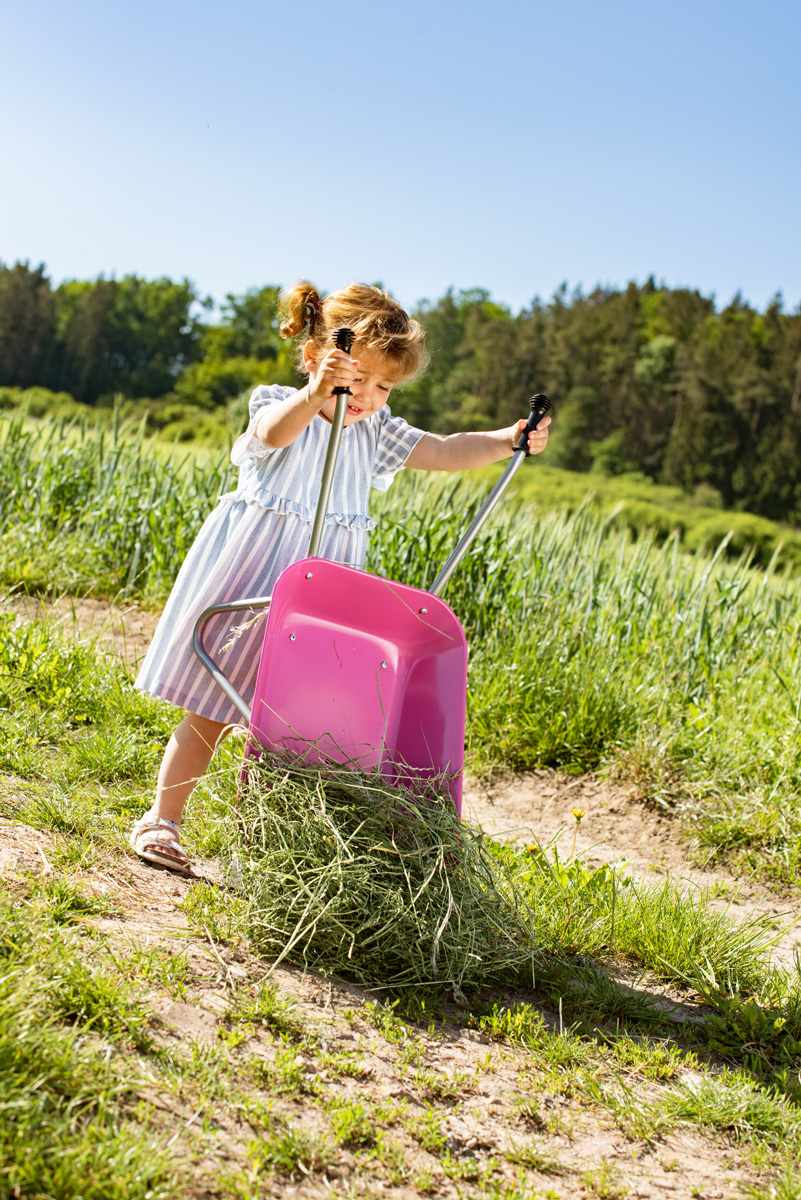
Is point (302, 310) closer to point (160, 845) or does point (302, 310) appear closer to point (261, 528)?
point (261, 528)

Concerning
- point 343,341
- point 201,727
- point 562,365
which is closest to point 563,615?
point 201,727

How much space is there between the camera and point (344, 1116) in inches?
67.4

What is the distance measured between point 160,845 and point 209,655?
1.45 ft

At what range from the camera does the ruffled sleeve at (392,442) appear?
290 cm

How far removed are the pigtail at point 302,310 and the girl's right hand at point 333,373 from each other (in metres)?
0.41

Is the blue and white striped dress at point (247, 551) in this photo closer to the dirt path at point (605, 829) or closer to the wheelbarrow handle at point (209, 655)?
the wheelbarrow handle at point (209, 655)

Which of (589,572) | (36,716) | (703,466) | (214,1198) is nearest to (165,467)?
(589,572)

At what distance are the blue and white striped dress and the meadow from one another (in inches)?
9.1

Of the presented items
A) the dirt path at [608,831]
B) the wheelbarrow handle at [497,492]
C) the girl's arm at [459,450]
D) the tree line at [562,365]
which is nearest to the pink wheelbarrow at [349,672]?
the wheelbarrow handle at [497,492]

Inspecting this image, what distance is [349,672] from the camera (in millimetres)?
2357

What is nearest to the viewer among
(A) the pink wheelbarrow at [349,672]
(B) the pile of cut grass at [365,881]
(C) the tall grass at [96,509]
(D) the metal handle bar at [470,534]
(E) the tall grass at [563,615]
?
(B) the pile of cut grass at [365,881]

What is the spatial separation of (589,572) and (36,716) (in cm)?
273

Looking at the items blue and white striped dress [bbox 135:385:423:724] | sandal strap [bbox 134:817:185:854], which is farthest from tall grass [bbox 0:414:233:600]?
sandal strap [bbox 134:817:185:854]

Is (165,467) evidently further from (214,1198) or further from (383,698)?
(214,1198)
